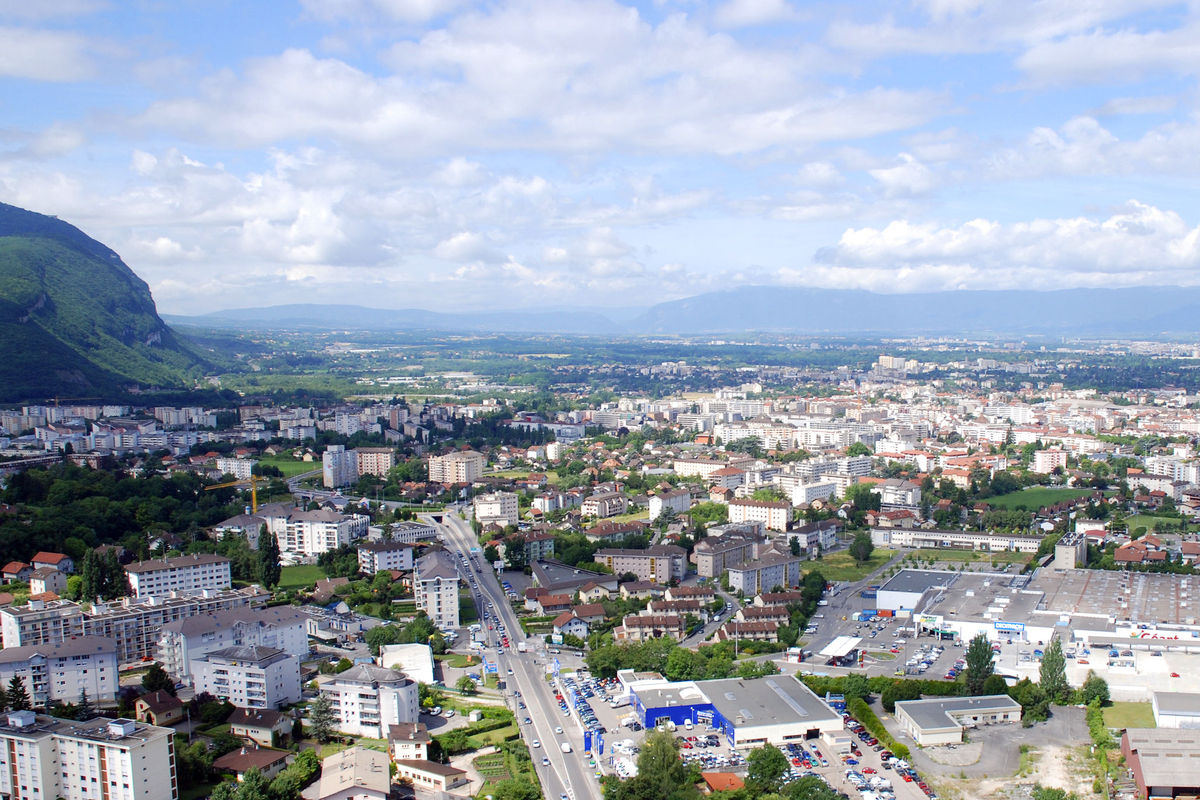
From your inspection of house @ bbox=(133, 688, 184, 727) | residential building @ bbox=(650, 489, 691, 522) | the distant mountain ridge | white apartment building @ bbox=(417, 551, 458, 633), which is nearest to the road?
white apartment building @ bbox=(417, 551, 458, 633)

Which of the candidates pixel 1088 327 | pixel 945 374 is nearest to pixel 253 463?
pixel 945 374

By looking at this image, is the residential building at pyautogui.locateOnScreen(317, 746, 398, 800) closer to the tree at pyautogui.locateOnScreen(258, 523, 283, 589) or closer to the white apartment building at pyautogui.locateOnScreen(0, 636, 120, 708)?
the white apartment building at pyautogui.locateOnScreen(0, 636, 120, 708)

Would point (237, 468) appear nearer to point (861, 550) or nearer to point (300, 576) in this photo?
point (300, 576)

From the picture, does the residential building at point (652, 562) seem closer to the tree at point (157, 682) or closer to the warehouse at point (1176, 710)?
the tree at point (157, 682)

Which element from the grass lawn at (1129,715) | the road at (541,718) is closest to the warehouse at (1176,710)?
the grass lawn at (1129,715)

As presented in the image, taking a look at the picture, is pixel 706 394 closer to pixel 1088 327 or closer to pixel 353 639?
pixel 353 639

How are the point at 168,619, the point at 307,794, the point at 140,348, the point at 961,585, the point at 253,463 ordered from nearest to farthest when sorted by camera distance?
the point at 307,794 < the point at 168,619 < the point at 961,585 < the point at 253,463 < the point at 140,348
